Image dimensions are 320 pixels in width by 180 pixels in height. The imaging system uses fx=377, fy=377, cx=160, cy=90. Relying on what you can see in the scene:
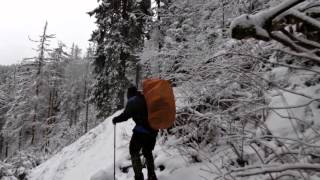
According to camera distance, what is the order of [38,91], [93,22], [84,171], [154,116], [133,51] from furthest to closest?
[38,91] < [93,22] < [133,51] < [84,171] < [154,116]

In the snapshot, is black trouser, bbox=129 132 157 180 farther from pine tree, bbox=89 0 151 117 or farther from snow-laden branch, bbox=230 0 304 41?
pine tree, bbox=89 0 151 117

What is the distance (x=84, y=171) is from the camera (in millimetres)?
11531

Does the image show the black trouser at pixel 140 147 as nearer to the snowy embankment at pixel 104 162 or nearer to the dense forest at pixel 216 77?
the snowy embankment at pixel 104 162

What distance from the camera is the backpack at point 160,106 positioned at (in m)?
6.21

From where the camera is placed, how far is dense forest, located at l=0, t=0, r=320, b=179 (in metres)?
2.84

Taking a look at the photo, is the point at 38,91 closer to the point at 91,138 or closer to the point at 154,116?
the point at 91,138

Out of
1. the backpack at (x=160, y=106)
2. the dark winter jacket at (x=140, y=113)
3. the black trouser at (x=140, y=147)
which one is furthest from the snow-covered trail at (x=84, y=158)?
the backpack at (x=160, y=106)

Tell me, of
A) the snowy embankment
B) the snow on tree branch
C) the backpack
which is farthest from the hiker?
the snow on tree branch

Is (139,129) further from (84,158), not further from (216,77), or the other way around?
(84,158)

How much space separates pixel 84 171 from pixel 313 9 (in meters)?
9.79

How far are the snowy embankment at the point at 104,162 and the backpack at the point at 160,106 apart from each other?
0.92 metres

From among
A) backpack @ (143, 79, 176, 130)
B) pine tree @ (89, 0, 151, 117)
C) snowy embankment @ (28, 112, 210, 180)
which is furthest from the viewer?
pine tree @ (89, 0, 151, 117)

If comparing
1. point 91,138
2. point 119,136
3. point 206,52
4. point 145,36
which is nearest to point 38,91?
point 145,36

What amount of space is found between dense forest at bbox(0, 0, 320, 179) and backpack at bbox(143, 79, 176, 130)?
0.43 m
